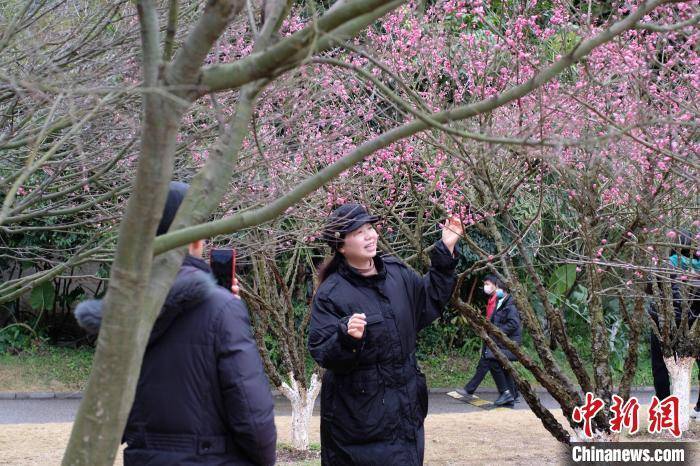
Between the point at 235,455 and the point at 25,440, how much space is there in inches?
284

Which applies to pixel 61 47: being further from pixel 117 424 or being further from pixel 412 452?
pixel 117 424

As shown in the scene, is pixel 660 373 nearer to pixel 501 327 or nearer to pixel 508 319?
pixel 508 319

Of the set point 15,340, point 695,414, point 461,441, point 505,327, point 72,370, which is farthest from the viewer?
point 15,340

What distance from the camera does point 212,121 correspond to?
245 inches

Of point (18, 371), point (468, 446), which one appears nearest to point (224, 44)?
point (468, 446)

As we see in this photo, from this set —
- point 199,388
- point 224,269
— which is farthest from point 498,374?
point 199,388

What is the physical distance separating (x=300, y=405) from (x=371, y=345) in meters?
4.73

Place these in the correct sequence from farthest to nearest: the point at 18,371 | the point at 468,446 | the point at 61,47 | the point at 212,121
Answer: the point at 18,371 → the point at 468,446 → the point at 212,121 → the point at 61,47

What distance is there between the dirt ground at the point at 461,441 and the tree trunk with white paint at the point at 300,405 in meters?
0.57

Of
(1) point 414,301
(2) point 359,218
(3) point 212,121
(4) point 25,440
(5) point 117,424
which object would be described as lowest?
(4) point 25,440

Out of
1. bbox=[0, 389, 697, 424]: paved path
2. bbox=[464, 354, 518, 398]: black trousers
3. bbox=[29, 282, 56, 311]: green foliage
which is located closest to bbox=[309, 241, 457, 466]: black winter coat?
bbox=[464, 354, 518, 398]: black trousers

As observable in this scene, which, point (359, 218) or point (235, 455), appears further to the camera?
point (359, 218)

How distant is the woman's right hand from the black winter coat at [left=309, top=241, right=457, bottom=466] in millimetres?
32

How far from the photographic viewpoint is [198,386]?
A: 2732 mm
